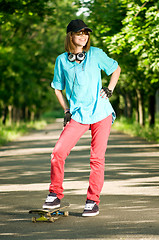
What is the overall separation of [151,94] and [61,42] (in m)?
11.9

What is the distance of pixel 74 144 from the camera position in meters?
6.01

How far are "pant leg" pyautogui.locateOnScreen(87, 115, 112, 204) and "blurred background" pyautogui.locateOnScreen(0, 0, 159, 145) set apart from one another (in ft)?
25.5

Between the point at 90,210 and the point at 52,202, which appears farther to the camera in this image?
the point at 90,210

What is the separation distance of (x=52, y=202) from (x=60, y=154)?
0.53m

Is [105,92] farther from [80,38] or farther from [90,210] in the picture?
[90,210]

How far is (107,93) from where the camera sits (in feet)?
20.1

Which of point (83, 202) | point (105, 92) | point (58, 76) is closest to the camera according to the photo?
point (105, 92)

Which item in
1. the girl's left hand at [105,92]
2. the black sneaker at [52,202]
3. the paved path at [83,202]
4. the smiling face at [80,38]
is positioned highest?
the smiling face at [80,38]

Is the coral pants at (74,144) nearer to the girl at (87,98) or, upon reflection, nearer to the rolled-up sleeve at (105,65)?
the girl at (87,98)

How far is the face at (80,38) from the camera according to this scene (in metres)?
6.13

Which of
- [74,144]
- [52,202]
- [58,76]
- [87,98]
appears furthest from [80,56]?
[52,202]

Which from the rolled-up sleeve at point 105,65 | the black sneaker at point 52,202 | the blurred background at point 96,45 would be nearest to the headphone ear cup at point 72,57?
the rolled-up sleeve at point 105,65

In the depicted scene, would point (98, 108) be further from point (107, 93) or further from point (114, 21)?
point (114, 21)

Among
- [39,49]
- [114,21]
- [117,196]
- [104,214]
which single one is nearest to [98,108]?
[104,214]
